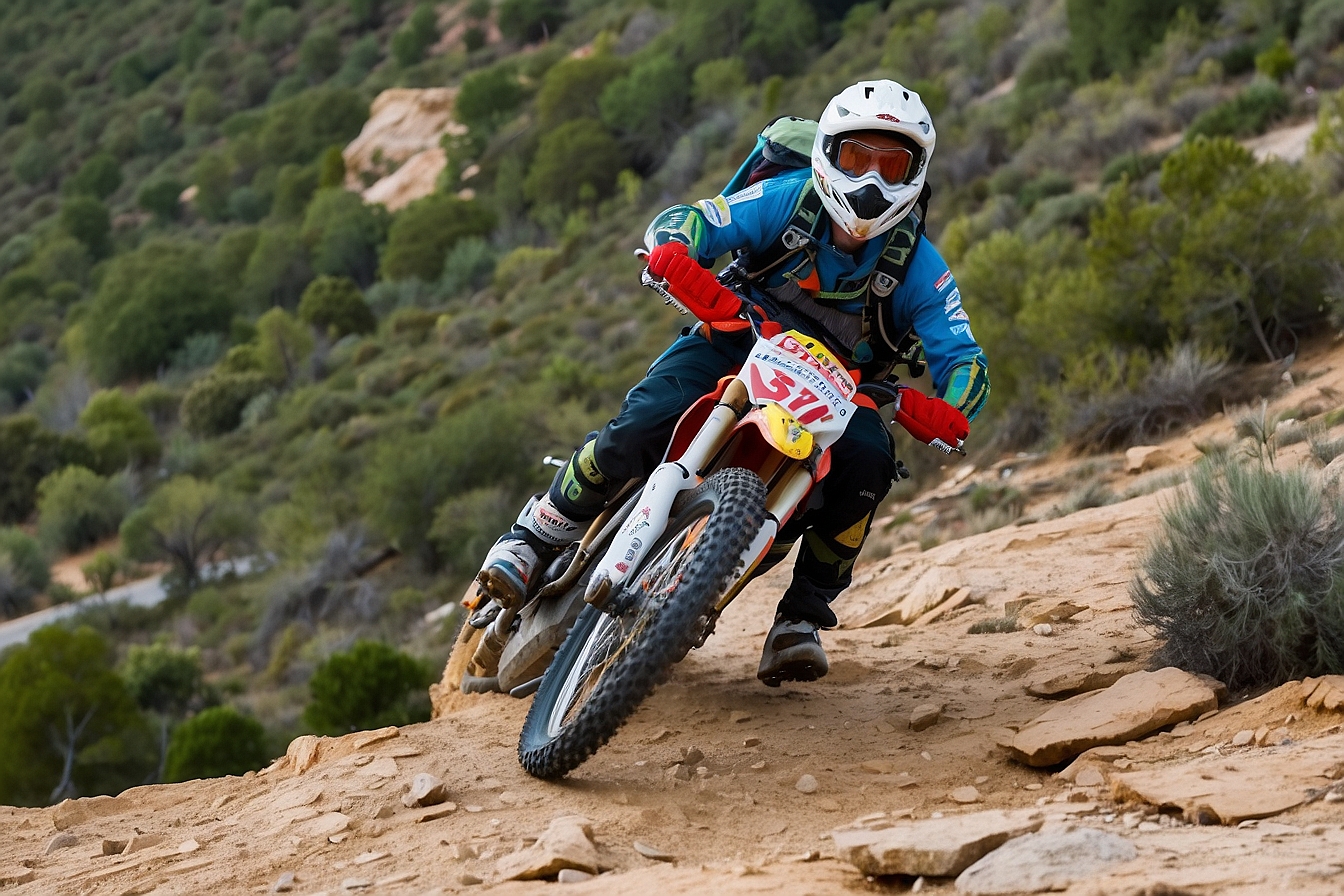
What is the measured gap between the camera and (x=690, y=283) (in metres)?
4.62

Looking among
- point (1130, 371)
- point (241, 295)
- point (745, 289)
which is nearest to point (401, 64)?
point (241, 295)

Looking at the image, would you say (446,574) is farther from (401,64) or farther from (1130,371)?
(401,64)

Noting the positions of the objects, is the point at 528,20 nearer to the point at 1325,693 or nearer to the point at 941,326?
the point at 941,326

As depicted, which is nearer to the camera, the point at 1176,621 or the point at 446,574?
the point at 1176,621

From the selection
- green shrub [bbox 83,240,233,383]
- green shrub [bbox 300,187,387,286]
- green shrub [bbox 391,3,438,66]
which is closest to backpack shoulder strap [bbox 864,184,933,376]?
green shrub [bbox 300,187,387,286]

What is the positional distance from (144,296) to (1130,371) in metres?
55.7

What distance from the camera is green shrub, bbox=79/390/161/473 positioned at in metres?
46.4

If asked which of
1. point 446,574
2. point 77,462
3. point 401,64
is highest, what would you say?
point 401,64

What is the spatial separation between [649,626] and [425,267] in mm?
54496

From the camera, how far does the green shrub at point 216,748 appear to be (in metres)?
17.2

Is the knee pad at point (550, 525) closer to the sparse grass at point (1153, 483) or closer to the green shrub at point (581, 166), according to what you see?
the sparse grass at point (1153, 483)

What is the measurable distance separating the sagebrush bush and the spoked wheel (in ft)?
5.71

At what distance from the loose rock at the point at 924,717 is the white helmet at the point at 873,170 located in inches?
70.2

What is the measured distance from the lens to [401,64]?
7906cm
